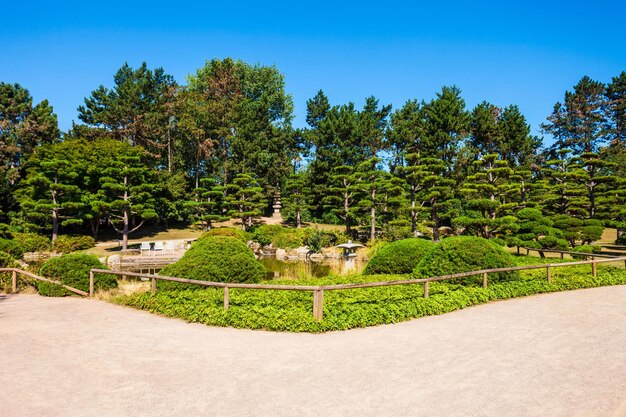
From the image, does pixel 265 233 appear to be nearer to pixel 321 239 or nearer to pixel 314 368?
pixel 321 239

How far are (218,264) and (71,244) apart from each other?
24.1m

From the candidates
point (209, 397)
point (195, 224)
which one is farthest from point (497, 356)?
point (195, 224)

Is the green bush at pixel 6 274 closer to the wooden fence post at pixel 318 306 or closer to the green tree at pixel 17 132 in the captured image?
the wooden fence post at pixel 318 306

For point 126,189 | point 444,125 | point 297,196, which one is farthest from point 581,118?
point 126,189

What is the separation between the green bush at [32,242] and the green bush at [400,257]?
2516cm

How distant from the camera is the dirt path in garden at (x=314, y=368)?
15.3 feet

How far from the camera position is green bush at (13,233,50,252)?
27.7 meters

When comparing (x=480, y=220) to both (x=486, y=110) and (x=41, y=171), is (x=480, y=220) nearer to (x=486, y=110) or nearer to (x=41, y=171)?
(x=486, y=110)

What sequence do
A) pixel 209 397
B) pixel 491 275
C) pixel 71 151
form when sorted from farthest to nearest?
pixel 71 151 → pixel 491 275 → pixel 209 397

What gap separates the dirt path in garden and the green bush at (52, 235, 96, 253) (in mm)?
22346

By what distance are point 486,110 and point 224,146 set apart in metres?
29.3

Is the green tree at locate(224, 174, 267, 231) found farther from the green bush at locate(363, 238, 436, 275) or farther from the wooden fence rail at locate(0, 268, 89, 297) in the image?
the wooden fence rail at locate(0, 268, 89, 297)

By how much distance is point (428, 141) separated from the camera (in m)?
40.3

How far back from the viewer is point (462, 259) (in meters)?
12.1
